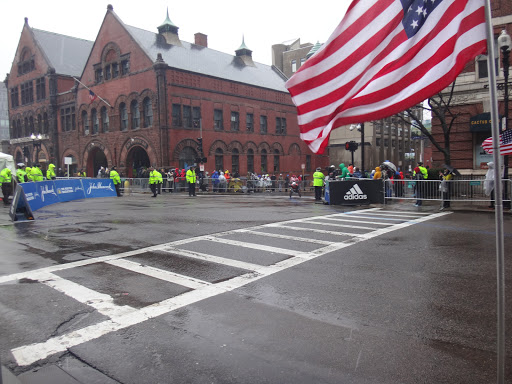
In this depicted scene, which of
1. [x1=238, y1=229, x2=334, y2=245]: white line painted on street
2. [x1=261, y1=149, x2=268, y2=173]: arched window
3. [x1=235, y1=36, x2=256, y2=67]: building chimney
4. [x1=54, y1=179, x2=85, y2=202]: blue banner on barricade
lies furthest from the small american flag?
[x1=235, y1=36, x2=256, y2=67]: building chimney

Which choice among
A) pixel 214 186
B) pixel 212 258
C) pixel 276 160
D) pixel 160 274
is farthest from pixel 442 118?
pixel 276 160

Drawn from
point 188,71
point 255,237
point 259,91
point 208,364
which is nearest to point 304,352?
point 208,364

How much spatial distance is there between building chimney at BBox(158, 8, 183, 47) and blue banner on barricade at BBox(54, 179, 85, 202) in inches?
998

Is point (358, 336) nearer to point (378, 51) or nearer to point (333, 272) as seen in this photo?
point (333, 272)

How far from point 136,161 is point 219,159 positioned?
8798 mm

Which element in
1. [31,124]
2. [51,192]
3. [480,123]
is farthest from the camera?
[31,124]

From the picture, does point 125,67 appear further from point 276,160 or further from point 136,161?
point 276,160

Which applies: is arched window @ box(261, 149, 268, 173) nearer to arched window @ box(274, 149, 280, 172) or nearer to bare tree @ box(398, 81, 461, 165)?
arched window @ box(274, 149, 280, 172)

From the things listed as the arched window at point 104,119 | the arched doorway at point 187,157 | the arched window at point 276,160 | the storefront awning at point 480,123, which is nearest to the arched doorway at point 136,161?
the arched window at point 104,119

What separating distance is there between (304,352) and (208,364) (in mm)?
926

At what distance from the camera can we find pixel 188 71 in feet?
128

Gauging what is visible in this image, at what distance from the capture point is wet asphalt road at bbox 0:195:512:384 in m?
3.71

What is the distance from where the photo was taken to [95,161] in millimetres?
46781

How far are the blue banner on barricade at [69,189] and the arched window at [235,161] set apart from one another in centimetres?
2243
